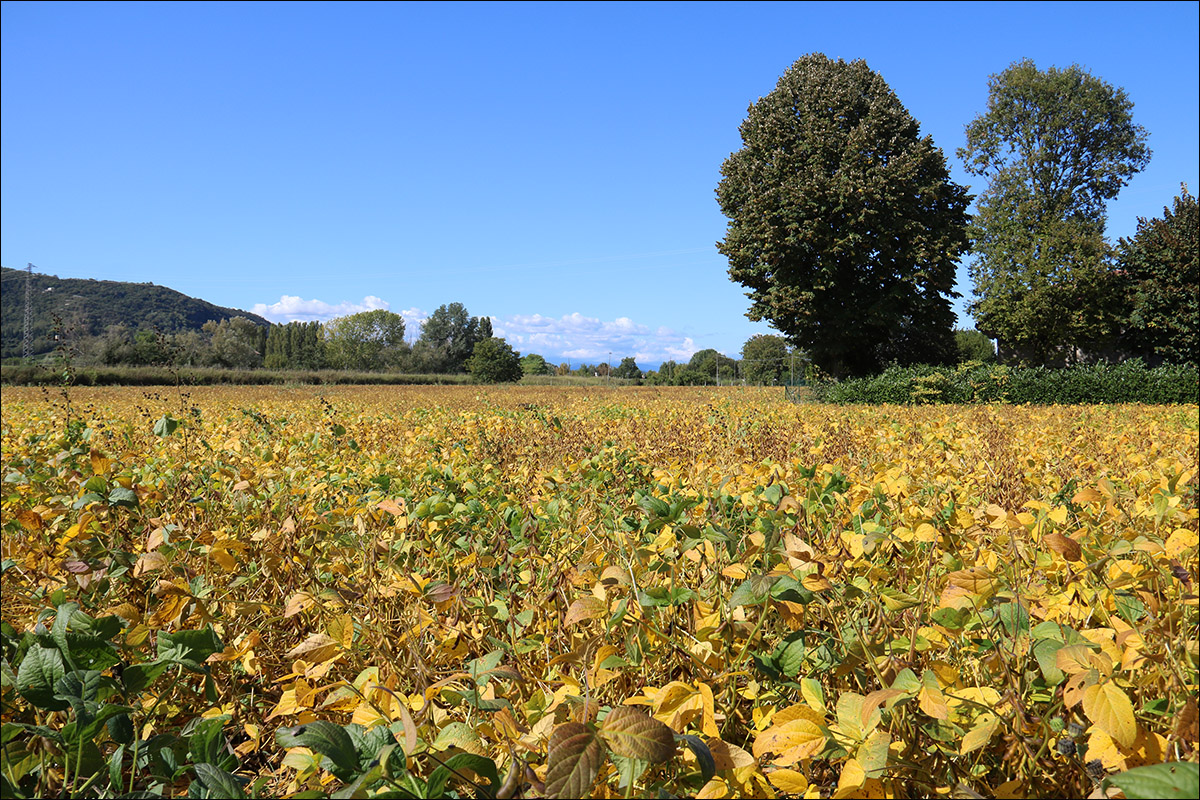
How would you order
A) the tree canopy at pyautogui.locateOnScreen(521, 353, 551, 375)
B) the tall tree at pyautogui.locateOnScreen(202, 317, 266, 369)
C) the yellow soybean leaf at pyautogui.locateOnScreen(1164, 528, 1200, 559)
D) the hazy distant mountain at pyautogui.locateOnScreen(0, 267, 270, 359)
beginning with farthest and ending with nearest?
the tree canopy at pyautogui.locateOnScreen(521, 353, 551, 375) < the hazy distant mountain at pyautogui.locateOnScreen(0, 267, 270, 359) < the tall tree at pyautogui.locateOnScreen(202, 317, 266, 369) < the yellow soybean leaf at pyautogui.locateOnScreen(1164, 528, 1200, 559)

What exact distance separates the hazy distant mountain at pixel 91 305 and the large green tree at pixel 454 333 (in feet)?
125

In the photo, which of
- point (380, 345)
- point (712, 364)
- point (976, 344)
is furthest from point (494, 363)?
point (976, 344)

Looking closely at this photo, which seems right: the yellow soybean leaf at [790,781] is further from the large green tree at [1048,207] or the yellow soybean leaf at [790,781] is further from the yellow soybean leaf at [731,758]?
the large green tree at [1048,207]

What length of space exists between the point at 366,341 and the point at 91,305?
43982mm

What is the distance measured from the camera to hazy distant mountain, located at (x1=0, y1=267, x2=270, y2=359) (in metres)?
96.8

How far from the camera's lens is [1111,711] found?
100cm

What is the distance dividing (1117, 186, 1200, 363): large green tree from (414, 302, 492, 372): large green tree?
264 feet

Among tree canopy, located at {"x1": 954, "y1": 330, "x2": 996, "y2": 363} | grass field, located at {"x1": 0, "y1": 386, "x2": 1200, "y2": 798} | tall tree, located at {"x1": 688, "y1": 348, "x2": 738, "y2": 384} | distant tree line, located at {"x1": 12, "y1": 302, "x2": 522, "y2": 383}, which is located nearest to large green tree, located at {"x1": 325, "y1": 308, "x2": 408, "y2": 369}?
distant tree line, located at {"x1": 12, "y1": 302, "x2": 522, "y2": 383}

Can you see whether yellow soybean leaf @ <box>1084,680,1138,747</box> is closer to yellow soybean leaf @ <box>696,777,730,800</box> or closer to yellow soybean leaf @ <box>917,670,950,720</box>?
yellow soybean leaf @ <box>917,670,950,720</box>

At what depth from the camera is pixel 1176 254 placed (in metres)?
→ 29.7

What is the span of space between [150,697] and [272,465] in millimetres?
2011

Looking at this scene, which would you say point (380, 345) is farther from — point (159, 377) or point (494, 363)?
point (159, 377)

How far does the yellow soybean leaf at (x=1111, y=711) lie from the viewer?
0.97 meters

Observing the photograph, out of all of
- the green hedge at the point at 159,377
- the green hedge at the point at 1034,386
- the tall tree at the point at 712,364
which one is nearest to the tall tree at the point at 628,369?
the tall tree at the point at 712,364
